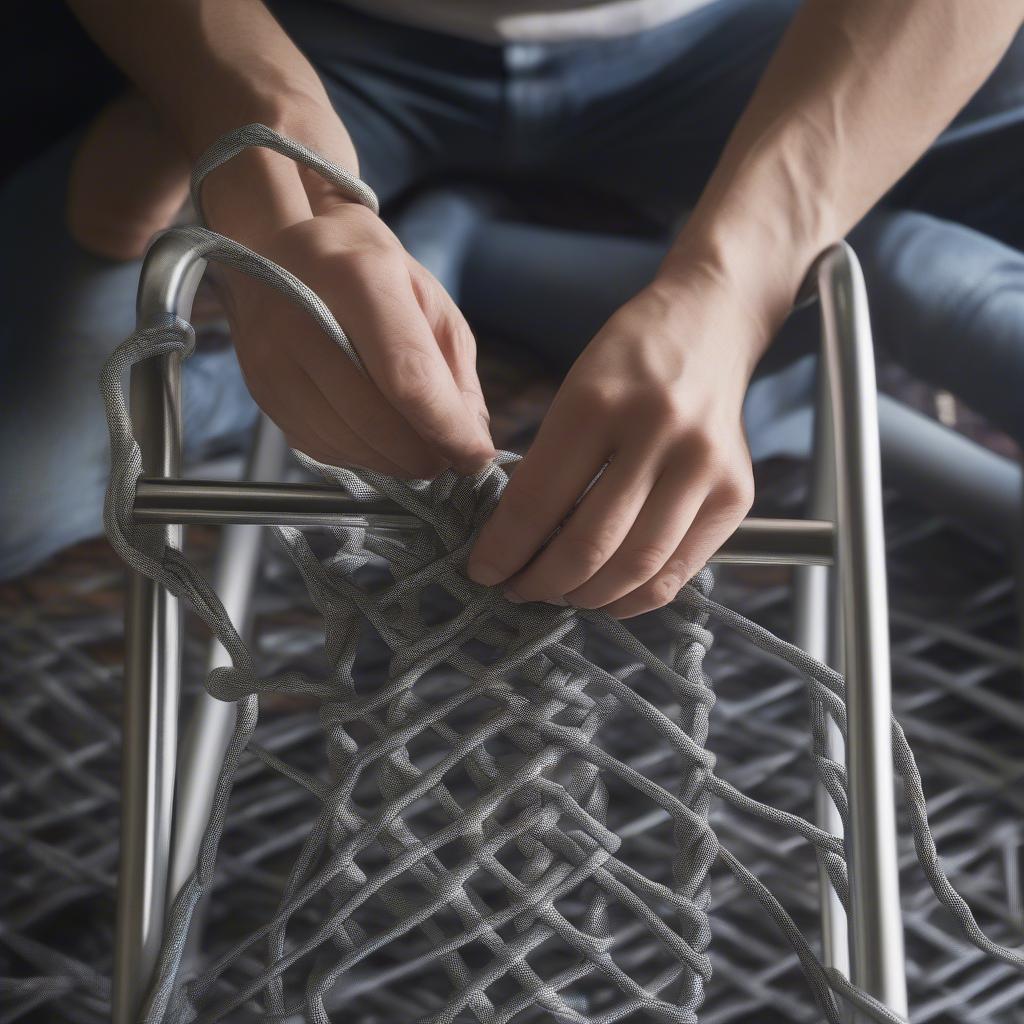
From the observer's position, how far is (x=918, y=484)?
0.72 m

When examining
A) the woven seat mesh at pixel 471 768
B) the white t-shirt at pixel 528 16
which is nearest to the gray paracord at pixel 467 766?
the woven seat mesh at pixel 471 768

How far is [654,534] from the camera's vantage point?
357mm

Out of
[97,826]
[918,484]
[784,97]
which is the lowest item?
[97,826]

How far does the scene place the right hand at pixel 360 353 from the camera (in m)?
0.35

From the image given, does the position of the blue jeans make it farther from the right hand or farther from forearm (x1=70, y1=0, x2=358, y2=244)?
→ the right hand

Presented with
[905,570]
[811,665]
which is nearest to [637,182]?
[905,570]

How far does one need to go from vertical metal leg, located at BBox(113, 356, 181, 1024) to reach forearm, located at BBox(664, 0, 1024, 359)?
212 millimetres

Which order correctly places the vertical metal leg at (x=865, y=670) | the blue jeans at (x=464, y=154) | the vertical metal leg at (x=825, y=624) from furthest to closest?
the blue jeans at (x=464, y=154)
the vertical metal leg at (x=825, y=624)
the vertical metal leg at (x=865, y=670)

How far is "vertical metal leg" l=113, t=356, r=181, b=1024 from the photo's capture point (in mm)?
371

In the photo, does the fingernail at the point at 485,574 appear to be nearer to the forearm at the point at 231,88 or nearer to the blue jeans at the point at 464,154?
the forearm at the point at 231,88

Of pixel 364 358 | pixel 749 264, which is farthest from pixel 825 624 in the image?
pixel 364 358

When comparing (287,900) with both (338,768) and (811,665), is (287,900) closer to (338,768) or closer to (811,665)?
(338,768)

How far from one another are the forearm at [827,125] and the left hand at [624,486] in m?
0.07

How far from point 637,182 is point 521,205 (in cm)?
10
